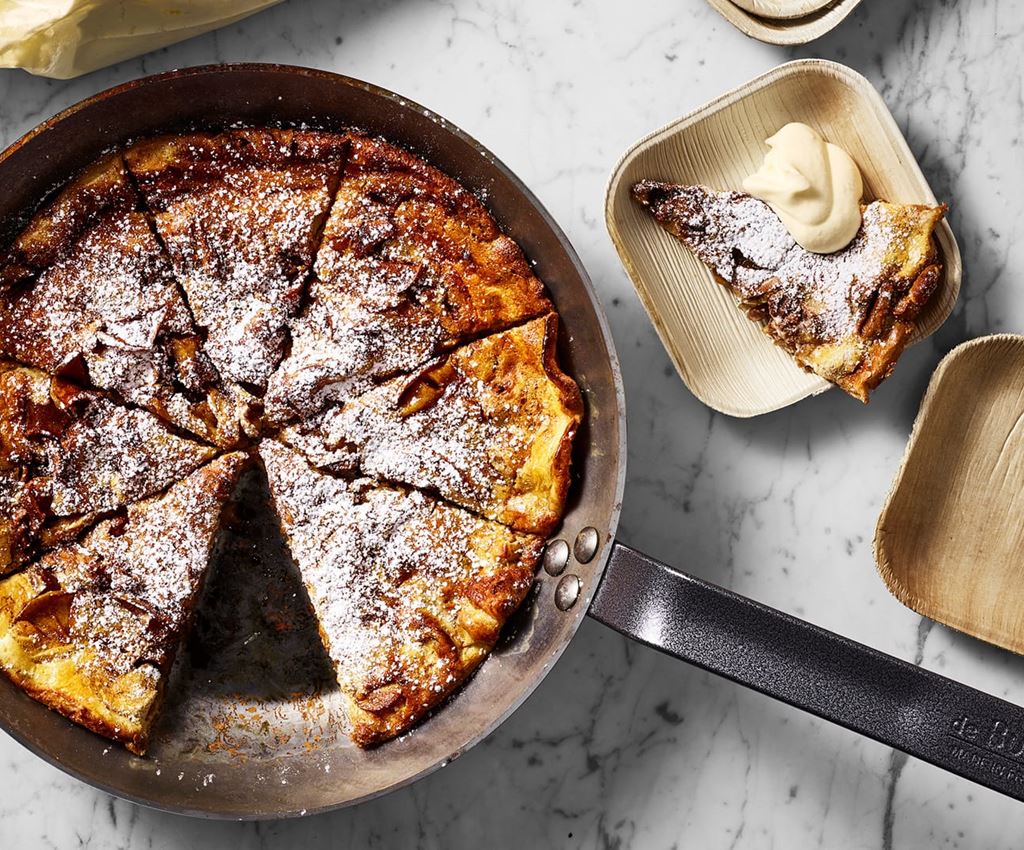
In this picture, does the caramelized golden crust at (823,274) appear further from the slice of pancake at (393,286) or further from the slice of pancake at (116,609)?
the slice of pancake at (116,609)

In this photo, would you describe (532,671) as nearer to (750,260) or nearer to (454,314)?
(454,314)

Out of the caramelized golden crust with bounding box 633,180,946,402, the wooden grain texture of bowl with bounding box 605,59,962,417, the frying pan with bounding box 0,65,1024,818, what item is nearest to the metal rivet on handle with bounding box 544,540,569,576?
the frying pan with bounding box 0,65,1024,818

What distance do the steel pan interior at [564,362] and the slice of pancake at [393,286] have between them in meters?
0.08

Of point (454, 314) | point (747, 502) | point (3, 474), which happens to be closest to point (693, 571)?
point (747, 502)

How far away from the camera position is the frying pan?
95.6 inches

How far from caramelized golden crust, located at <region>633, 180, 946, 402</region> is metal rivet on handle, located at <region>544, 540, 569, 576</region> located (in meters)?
0.88

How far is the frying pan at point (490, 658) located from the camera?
95.6 inches

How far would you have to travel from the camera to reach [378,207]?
285 centimetres

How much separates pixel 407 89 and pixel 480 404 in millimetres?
1007

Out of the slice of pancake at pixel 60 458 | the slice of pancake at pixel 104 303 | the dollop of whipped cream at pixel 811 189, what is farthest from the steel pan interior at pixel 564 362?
the dollop of whipped cream at pixel 811 189

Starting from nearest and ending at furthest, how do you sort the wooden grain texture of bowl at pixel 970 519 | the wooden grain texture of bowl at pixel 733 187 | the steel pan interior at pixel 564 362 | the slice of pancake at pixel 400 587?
the steel pan interior at pixel 564 362, the slice of pancake at pixel 400 587, the wooden grain texture of bowl at pixel 733 187, the wooden grain texture of bowl at pixel 970 519

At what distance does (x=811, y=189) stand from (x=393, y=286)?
3.85 ft

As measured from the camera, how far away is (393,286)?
2.82 metres

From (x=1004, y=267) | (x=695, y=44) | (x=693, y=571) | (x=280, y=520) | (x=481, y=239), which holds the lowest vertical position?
(x=693, y=571)
